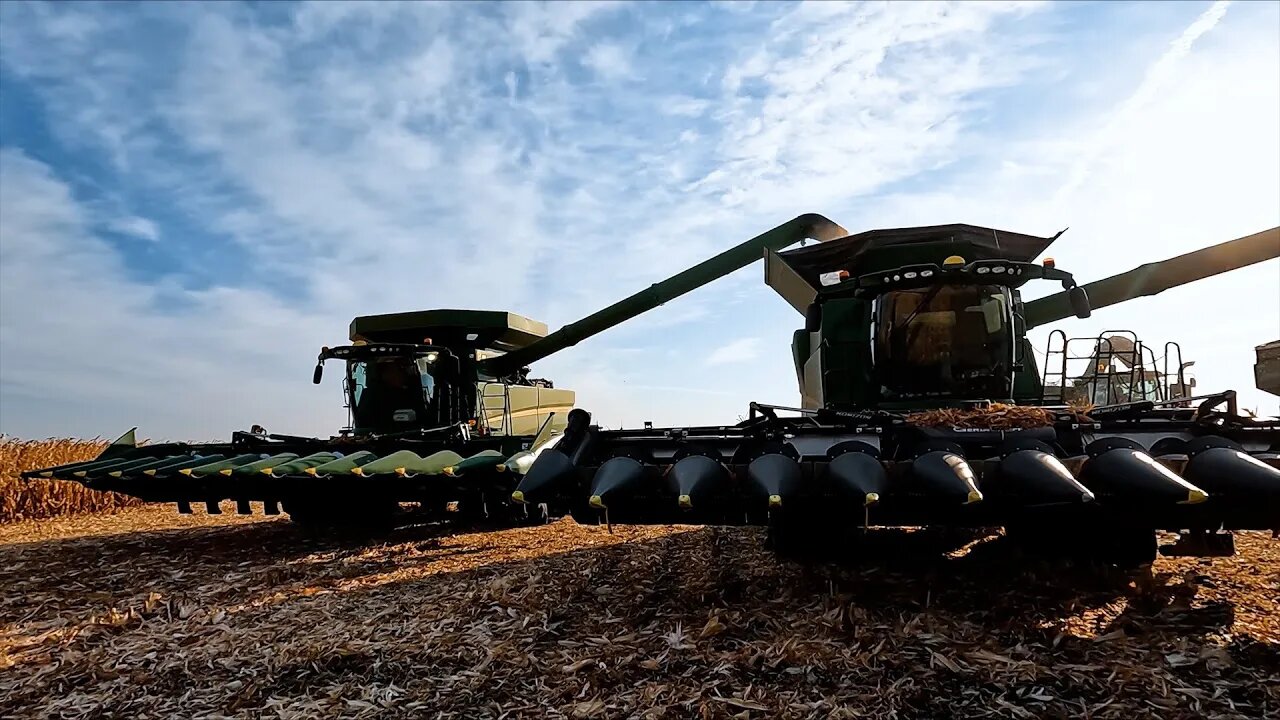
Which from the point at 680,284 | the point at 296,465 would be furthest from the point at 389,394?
the point at 680,284

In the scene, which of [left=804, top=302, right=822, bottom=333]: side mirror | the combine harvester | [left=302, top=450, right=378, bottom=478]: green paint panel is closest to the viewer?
Answer: the combine harvester

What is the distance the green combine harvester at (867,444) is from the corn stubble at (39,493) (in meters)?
4.91

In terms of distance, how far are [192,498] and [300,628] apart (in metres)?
3.75

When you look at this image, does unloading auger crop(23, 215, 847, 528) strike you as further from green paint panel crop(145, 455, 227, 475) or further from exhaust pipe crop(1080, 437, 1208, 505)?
exhaust pipe crop(1080, 437, 1208, 505)

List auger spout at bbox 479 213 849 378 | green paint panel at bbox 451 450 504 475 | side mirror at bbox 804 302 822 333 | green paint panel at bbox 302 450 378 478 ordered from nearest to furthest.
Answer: side mirror at bbox 804 302 822 333
green paint panel at bbox 451 450 504 475
green paint panel at bbox 302 450 378 478
auger spout at bbox 479 213 849 378

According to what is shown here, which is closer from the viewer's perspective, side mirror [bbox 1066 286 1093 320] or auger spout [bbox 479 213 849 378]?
side mirror [bbox 1066 286 1093 320]

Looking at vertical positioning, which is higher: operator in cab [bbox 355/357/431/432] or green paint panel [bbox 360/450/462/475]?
operator in cab [bbox 355/357/431/432]

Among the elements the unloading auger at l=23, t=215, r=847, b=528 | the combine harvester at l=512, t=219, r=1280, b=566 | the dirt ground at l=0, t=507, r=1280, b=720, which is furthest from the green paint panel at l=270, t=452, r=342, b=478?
the combine harvester at l=512, t=219, r=1280, b=566

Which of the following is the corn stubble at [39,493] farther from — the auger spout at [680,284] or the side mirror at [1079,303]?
the side mirror at [1079,303]

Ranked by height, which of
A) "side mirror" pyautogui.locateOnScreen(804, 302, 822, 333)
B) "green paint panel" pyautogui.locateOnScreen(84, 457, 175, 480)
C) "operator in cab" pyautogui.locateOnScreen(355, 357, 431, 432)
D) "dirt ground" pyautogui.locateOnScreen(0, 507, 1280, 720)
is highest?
"side mirror" pyautogui.locateOnScreen(804, 302, 822, 333)

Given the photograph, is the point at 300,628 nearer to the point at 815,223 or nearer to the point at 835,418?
the point at 835,418

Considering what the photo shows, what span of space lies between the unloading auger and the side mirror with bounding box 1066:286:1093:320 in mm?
4112

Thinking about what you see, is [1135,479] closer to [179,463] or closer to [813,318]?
[813,318]

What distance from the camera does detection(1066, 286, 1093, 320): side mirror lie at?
18.8ft
